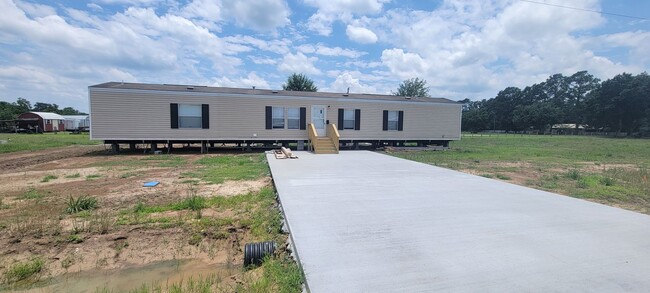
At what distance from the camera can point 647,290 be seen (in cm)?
243

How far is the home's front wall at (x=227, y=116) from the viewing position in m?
13.7

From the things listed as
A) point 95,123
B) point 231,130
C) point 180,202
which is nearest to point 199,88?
point 231,130

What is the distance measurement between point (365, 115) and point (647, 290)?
49.0 ft

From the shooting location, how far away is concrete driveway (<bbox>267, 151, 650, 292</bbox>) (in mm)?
2538

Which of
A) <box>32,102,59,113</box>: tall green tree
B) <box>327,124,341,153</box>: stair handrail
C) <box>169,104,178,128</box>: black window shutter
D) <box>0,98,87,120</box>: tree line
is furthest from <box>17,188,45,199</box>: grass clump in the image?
<box>32,102,59,113</box>: tall green tree

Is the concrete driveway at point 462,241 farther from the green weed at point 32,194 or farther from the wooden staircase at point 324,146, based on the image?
the wooden staircase at point 324,146

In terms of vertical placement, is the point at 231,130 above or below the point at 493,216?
above

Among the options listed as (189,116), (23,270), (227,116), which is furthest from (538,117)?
(23,270)

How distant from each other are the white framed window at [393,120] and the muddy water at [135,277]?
15462 millimetres

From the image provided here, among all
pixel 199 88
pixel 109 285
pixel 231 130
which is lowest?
pixel 109 285

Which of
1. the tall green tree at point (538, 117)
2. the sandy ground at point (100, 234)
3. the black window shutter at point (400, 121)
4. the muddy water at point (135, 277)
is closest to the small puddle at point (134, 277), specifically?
the muddy water at point (135, 277)

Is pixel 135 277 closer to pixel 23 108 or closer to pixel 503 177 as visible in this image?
pixel 503 177

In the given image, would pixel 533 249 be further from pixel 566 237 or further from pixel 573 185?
pixel 573 185

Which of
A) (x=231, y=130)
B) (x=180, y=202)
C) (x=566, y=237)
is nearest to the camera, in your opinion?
(x=566, y=237)
